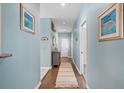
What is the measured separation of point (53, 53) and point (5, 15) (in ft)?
19.3

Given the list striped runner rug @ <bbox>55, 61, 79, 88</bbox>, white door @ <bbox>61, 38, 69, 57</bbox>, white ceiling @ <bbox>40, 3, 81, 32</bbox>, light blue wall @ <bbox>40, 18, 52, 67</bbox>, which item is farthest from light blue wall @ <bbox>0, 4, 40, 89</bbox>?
white door @ <bbox>61, 38, 69, 57</bbox>

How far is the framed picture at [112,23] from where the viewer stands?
5.33 ft

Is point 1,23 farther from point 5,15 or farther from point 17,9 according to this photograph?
point 17,9

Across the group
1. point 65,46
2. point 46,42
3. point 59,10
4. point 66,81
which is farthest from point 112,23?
point 65,46

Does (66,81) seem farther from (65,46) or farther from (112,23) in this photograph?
(65,46)

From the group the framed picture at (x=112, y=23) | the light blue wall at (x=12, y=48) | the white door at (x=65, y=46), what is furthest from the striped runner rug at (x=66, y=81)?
the white door at (x=65, y=46)

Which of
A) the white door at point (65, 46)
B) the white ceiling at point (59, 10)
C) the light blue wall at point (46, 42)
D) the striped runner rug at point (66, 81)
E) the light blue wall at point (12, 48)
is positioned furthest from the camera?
the white door at point (65, 46)

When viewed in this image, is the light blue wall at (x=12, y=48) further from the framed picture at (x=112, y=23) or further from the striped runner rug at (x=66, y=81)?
the striped runner rug at (x=66, y=81)

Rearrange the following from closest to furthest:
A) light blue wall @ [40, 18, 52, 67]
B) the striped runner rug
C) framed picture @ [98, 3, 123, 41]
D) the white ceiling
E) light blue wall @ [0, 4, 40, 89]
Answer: framed picture @ [98, 3, 123, 41]
light blue wall @ [0, 4, 40, 89]
the striped runner rug
the white ceiling
light blue wall @ [40, 18, 52, 67]

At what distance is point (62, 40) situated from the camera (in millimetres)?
13750

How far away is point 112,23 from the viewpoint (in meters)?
1.88

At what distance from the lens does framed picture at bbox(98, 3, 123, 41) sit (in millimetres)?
1624

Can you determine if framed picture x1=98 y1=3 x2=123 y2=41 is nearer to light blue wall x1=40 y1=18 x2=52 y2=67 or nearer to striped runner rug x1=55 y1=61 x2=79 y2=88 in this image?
striped runner rug x1=55 y1=61 x2=79 y2=88

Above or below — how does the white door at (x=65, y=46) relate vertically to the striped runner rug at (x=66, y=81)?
above
